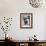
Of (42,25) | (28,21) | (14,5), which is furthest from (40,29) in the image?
(14,5)

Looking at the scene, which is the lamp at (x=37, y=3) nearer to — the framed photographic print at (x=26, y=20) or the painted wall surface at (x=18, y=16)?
the painted wall surface at (x=18, y=16)

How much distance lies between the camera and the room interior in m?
4.94

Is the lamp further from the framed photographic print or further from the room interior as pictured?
the framed photographic print

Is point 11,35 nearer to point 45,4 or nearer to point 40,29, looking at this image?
point 40,29

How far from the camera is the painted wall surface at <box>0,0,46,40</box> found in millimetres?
4953

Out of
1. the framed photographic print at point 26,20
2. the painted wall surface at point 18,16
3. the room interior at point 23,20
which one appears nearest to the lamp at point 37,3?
the room interior at point 23,20

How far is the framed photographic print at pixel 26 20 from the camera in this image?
4.98 metres

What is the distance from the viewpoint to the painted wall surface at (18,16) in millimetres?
4953

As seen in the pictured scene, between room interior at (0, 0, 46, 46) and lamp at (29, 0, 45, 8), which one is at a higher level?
lamp at (29, 0, 45, 8)

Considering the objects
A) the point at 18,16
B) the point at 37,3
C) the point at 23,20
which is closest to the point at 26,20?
the point at 23,20

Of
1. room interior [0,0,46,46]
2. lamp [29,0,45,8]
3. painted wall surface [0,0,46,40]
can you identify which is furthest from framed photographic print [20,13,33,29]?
lamp [29,0,45,8]

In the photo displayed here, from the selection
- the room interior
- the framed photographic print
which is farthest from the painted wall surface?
the framed photographic print

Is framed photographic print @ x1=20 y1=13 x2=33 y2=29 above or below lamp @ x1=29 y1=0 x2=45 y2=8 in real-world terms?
below

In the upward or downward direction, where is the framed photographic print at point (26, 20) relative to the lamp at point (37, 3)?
downward
